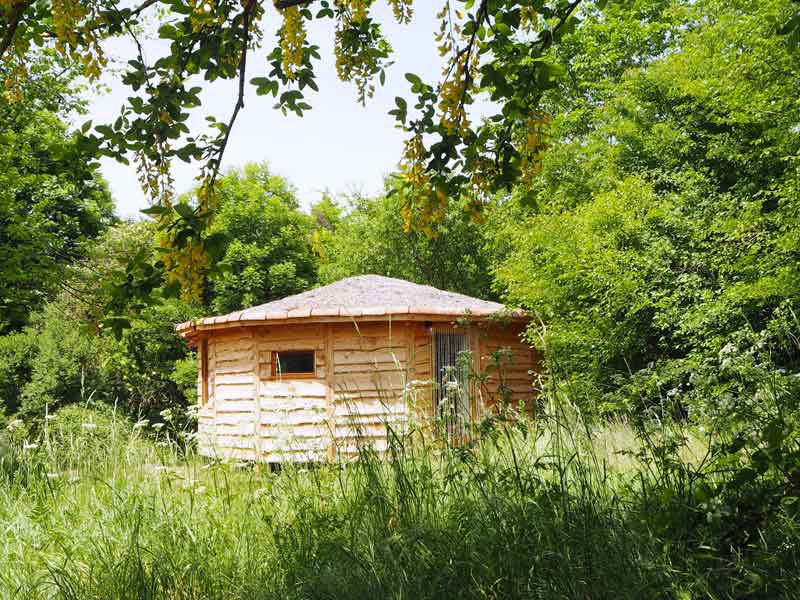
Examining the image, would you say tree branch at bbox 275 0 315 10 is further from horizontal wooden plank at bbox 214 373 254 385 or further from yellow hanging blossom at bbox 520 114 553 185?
horizontal wooden plank at bbox 214 373 254 385

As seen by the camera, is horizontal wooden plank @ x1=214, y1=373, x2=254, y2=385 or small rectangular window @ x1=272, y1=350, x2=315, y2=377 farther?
horizontal wooden plank @ x1=214, y1=373, x2=254, y2=385

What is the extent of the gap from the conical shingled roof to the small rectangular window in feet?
2.55

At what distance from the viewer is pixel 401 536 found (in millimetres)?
2730

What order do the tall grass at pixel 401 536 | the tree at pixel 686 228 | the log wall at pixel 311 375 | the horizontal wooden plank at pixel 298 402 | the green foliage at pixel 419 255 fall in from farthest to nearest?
1. the green foliage at pixel 419 255
2. the horizontal wooden plank at pixel 298 402
3. the log wall at pixel 311 375
4. the tree at pixel 686 228
5. the tall grass at pixel 401 536

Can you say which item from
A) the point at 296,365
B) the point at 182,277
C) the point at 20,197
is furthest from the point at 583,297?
the point at 20,197

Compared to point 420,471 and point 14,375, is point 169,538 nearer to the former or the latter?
point 420,471

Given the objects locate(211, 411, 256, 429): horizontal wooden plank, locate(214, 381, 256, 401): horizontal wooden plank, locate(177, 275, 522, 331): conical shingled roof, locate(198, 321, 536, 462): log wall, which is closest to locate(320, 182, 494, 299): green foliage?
locate(177, 275, 522, 331): conical shingled roof

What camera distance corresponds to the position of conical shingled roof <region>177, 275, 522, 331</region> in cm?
1070

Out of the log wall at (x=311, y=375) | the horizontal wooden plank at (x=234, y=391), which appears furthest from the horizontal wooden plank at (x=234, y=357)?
the horizontal wooden plank at (x=234, y=391)

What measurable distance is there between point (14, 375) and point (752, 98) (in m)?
15.9

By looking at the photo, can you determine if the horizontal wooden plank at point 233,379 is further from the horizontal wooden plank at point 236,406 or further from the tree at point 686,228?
the tree at point 686,228

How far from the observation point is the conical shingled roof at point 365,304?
1070cm

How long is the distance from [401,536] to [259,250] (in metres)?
16.7

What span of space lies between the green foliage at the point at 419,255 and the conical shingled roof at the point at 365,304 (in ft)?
18.1
